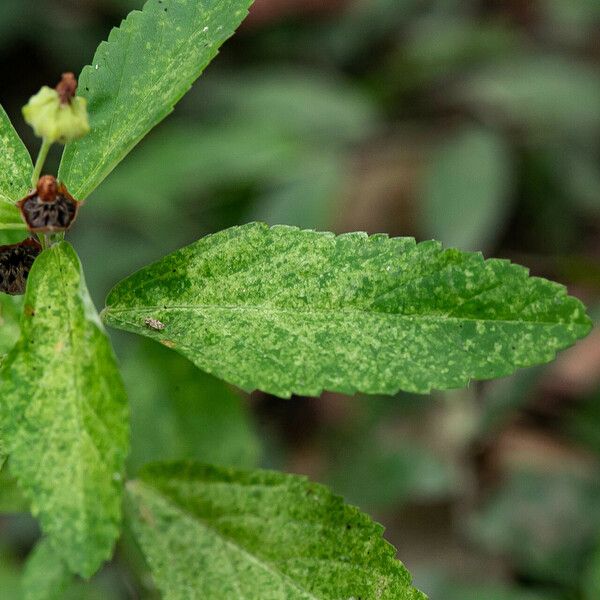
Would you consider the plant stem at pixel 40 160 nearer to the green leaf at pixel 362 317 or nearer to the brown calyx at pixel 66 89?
the brown calyx at pixel 66 89

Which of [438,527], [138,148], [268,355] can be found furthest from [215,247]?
[138,148]

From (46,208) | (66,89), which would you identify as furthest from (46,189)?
(66,89)

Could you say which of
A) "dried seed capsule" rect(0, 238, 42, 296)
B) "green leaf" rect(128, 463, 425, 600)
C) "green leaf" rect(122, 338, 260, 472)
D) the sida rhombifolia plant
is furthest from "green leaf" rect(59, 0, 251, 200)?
"green leaf" rect(122, 338, 260, 472)

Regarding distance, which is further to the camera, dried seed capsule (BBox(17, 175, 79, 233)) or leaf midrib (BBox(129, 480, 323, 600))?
leaf midrib (BBox(129, 480, 323, 600))

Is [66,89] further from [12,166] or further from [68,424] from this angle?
[68,424]

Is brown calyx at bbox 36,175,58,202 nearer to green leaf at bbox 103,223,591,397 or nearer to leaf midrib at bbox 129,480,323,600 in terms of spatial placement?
green leaf at bbox 103,223,591,397
